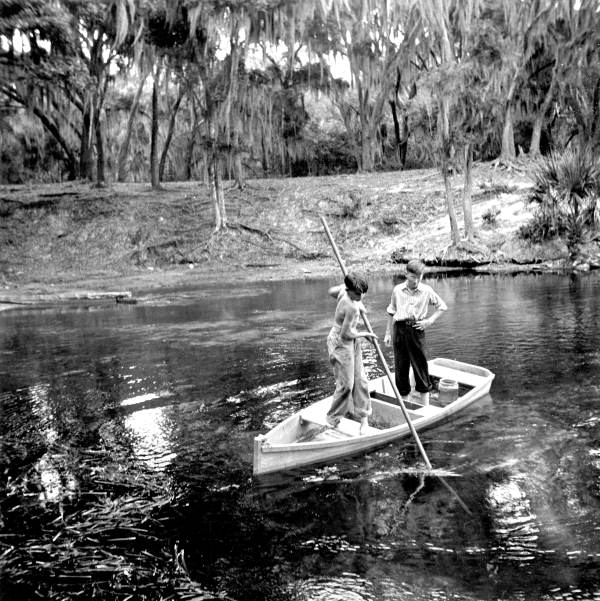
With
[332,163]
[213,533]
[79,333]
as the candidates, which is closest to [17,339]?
[79,333]

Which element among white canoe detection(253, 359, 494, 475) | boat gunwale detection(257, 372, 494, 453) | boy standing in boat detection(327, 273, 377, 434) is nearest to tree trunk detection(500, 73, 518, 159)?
white canoe detection(253, 359, 494, 475)

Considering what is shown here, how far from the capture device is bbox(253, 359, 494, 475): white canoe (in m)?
6.74

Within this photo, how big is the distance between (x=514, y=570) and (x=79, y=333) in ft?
42.6

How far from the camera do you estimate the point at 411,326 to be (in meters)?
8.30

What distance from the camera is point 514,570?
16.1 feet

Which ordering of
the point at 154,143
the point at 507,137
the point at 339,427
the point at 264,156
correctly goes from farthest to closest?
the point at 264,156, the point at 507,137, the point at 154,143, the point at 339,427

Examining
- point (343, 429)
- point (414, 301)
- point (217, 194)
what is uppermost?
point (217, 194)

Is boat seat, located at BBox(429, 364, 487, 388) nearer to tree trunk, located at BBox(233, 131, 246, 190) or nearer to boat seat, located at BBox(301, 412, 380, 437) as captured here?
boat seat, located at BBox(301, 412, 380, 437)

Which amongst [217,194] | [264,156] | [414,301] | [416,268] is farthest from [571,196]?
[264,156]

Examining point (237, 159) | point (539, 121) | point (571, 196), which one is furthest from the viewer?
point (539, 121)

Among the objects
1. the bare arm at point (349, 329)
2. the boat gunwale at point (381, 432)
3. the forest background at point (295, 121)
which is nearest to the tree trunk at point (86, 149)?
the forest background at point (295, 121)

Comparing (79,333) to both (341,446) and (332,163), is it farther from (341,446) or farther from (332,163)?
(332,163)

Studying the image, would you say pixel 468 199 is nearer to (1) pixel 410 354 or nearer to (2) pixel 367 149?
(2) pixel 367 149

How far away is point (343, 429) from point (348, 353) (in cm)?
99
